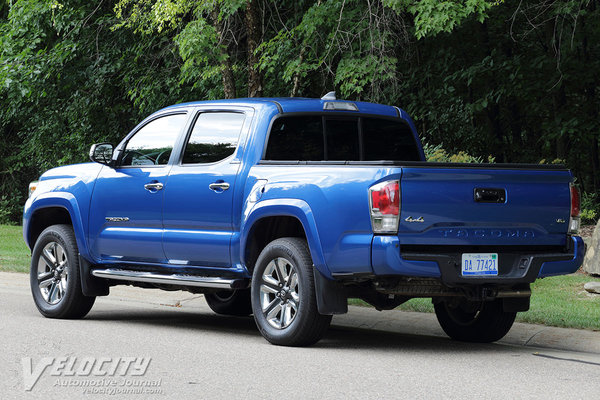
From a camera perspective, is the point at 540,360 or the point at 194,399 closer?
the point at 194,399

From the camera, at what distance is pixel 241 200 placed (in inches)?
364

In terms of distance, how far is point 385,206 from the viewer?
26.3 feet

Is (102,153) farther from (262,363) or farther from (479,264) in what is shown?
(479,264)

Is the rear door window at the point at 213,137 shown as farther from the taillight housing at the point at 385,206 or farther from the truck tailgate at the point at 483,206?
the truck tailgate at the point at 483,206

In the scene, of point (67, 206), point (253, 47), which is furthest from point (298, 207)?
point (253, 47)

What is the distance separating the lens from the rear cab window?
374 inches

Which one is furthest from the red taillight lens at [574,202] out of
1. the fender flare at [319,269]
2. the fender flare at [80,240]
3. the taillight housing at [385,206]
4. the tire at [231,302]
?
the fender flare at [80,240]

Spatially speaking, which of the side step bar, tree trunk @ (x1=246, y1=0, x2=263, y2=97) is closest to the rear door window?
the side step bar

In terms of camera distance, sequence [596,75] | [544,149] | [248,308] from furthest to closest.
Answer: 1. [544,149]
2. [596,75]
3. [248,308]

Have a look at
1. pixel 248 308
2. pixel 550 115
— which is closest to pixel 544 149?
pixel 550 115

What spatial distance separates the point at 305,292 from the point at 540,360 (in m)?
1.97

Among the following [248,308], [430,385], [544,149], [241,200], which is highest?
[241,200]

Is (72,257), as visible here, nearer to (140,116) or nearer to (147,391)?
(147,391)

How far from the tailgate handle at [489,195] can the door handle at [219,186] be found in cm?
230
